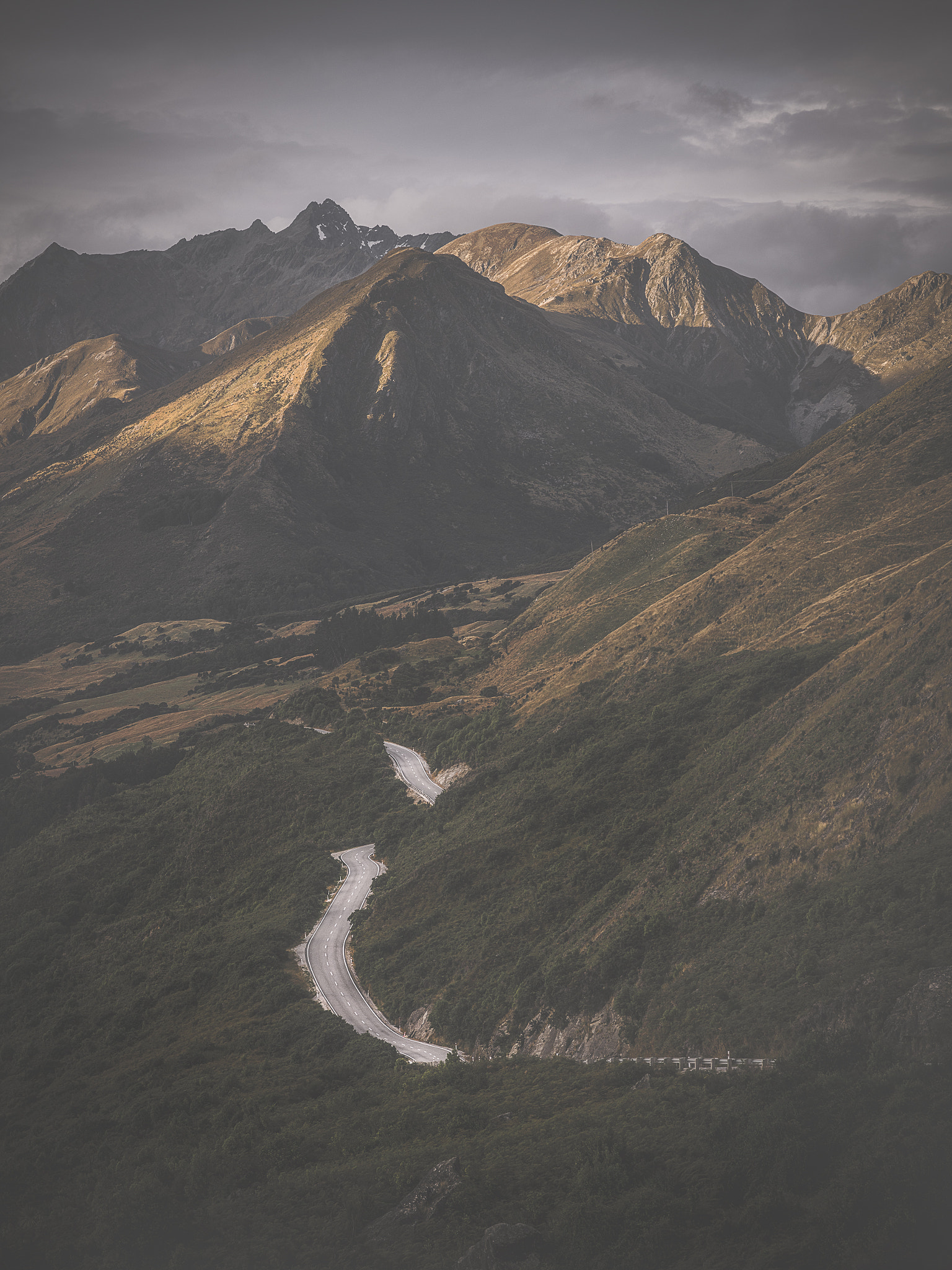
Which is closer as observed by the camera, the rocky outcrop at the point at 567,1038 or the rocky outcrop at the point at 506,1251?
the rocky outcrop at the point at 506,1251

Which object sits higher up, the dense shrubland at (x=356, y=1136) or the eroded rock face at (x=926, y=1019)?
the eroded rock face at (x=926, y=1019)

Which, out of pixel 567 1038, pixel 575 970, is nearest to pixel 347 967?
pixel 575 970

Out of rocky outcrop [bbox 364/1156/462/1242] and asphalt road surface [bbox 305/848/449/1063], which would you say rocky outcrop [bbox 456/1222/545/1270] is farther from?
asphalt road surface [bbox 305/848/449/1063]

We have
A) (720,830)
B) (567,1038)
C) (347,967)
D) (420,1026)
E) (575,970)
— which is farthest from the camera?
(347,967)

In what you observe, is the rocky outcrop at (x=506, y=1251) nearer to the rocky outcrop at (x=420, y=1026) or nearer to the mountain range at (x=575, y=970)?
the mountain range at (x=575, y=970)

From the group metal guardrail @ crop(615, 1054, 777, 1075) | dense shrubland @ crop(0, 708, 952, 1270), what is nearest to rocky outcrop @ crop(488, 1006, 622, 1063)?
dense shrubland @ crop(0, 708, 952, 1270)

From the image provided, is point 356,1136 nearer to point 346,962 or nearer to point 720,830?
point 720,830

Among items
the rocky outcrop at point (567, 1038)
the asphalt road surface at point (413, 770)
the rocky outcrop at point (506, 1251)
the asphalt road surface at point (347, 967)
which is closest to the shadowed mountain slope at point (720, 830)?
the rocky outcrop at point (567, 1038)
